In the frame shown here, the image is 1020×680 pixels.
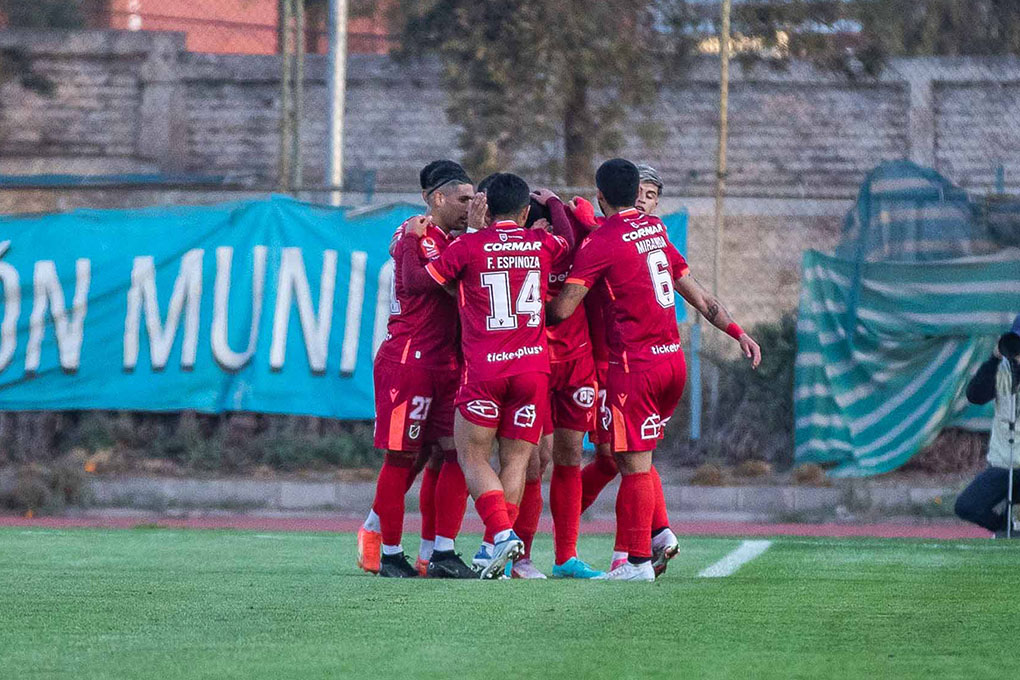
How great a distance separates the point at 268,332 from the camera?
563 inches

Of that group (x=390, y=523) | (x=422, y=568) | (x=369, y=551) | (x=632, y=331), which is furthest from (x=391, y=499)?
(x=632, y=331)

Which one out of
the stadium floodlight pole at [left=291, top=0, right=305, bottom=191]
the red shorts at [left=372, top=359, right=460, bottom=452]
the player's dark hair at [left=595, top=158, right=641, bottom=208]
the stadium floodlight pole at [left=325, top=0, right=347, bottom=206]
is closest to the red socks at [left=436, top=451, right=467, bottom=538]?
the red shorts at [left=372, top=359, right=460, bottom=452]

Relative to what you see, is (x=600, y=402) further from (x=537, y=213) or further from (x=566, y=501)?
(x=537, y=213)

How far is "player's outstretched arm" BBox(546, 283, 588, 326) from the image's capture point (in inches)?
301

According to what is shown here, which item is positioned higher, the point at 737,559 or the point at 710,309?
the point at 710,309

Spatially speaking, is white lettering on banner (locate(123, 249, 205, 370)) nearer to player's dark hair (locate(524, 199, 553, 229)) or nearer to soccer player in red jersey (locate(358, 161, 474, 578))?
soccer player in red jersey (locate(358, 161, 474, 578))

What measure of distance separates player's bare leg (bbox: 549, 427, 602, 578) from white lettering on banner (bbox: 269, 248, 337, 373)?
6437 millimetres

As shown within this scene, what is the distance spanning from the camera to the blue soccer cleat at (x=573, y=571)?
26.1 feet

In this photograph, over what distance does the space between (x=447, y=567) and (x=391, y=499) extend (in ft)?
1.65

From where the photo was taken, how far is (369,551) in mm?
7973

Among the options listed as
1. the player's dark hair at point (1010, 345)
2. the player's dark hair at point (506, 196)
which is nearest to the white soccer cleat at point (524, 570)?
the player's dark hair at point (506, 196)

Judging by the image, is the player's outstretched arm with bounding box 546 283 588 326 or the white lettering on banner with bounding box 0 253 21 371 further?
the white lettering on banner with bounding box 0 253 21 371

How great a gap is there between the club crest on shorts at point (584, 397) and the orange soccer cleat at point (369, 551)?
121 centimetres

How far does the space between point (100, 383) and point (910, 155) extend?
12.5 m
